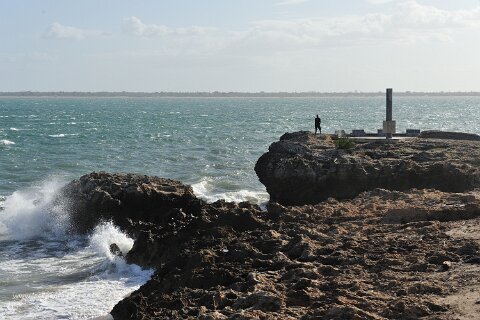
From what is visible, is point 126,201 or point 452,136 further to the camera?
point 452,136

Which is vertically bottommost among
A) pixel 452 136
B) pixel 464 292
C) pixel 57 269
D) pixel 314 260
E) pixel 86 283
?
pixel 57 269

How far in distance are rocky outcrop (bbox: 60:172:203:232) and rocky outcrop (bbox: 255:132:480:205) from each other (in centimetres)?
397

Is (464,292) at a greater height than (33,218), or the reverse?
(464,292)

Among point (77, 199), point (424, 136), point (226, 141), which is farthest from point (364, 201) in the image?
point (226, 141)

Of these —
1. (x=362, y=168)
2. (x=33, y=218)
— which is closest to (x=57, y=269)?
(x=33, y=218)

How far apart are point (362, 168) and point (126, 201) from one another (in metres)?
8.17

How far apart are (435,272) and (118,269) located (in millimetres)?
10007

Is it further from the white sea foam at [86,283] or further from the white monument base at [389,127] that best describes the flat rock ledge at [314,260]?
the white monument base at [389,127]

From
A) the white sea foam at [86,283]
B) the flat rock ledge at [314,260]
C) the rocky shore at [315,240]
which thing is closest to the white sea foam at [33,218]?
the rocky shore at [315,240]

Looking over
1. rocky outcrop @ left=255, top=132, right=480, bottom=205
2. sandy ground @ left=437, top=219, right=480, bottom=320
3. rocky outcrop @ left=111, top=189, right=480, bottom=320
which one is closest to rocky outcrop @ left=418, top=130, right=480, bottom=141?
rocky outcrop @ left=255, top=132, right=480, bottom=205

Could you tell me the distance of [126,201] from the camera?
85.7 ft

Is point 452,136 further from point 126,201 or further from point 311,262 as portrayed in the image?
point 311,262

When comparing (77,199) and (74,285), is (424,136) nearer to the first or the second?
(77,199)

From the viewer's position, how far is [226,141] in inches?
2613
